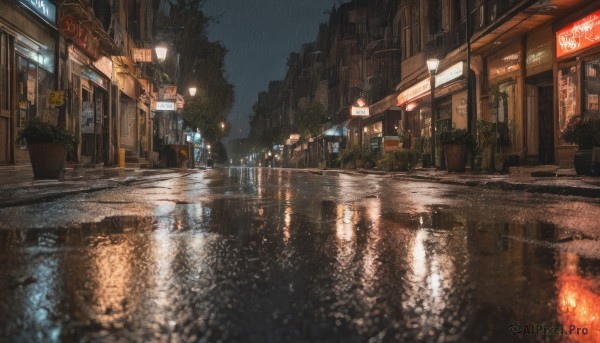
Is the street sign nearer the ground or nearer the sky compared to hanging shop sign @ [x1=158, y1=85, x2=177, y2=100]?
nearer the ground

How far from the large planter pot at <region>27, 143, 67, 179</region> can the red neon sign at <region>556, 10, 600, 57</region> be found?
47.3 ft

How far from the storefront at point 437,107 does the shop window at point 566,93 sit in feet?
15.1

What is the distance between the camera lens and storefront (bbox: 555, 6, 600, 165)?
47.5ft

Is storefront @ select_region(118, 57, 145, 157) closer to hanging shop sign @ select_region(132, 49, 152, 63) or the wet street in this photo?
hanging shop sign @ select_region(132, 49, 152, 63)

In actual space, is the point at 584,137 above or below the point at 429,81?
below

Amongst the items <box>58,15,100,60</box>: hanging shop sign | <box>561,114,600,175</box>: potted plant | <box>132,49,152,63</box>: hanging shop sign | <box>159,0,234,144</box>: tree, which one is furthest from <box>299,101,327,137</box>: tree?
<box>561,114,600,175</box>: potted plant

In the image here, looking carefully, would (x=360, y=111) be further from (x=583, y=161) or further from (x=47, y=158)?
(x=47, y=158)

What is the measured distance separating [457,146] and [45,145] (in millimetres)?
12811

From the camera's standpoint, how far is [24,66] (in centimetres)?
1425

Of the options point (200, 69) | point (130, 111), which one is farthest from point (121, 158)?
point (200, 69)

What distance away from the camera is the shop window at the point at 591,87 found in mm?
14641

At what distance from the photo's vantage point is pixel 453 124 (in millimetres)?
24266

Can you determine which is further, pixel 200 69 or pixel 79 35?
pixel 200 69

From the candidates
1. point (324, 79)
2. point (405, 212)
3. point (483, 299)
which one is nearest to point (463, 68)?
point (405, 212)
